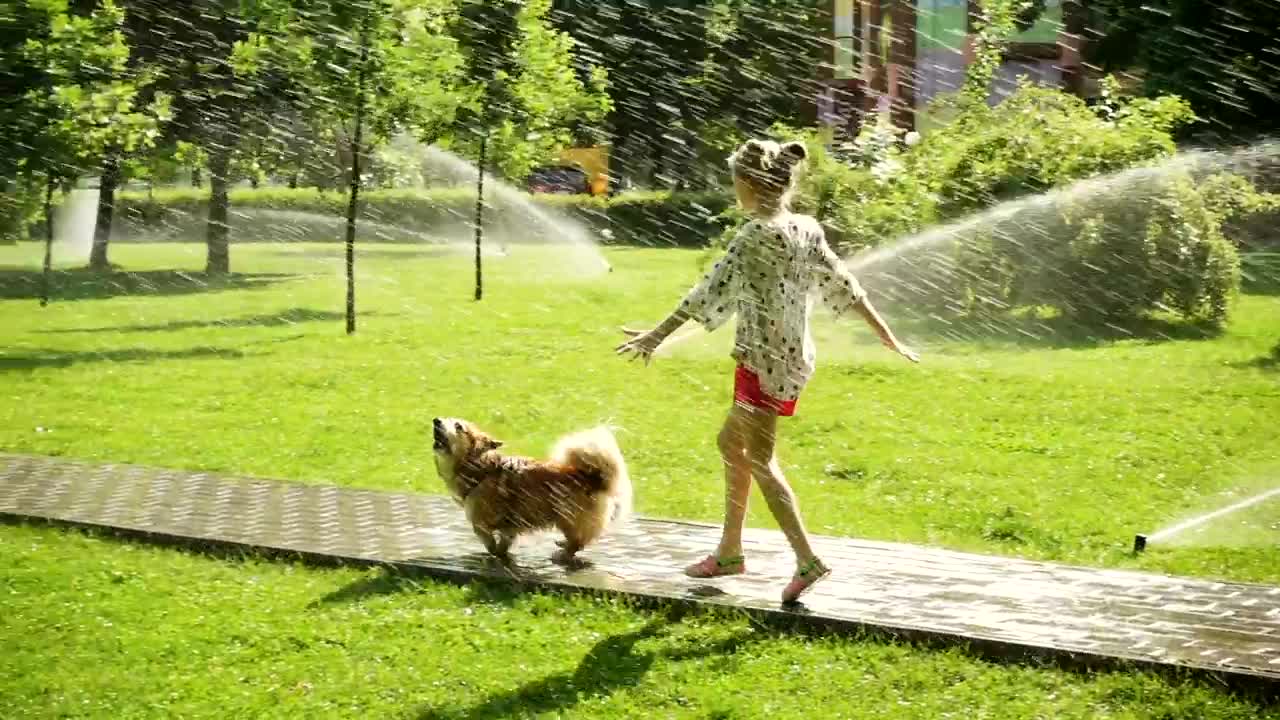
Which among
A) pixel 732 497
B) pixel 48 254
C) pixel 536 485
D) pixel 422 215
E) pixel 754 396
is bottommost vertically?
pixel 48 254

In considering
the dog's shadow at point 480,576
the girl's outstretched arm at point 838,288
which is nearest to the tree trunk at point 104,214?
the dog's shadow at point 480,576

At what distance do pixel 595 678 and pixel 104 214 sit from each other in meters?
18.7

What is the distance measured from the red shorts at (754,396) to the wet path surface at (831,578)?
615 mm

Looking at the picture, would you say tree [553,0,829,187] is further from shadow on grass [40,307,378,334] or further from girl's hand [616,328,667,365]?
girl's hand [616,328,667,365]

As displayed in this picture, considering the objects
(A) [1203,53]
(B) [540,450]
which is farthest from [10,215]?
(A) [1203,53]

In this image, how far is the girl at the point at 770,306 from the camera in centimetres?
434

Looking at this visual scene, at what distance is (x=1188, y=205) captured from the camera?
12734 millimetres

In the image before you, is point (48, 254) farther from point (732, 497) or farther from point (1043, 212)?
point (732, 497)

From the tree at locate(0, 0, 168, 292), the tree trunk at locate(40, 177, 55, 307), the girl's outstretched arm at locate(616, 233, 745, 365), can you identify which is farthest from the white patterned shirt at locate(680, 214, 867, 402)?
the tree trunk at locate(40, 177, 55, 307)

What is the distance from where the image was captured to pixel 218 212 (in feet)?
74.1

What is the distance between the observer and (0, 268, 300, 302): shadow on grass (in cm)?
1784

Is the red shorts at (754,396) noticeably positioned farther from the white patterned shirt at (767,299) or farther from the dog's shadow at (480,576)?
the dog's shadow at (480,576)

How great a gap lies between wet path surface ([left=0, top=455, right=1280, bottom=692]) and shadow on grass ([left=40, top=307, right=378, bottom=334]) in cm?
921

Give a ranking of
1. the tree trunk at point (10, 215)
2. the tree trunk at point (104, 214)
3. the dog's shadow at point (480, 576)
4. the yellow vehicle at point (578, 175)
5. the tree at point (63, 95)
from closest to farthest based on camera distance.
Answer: the dog's shadow at point (480, 576)
the tree at point (63, 95)
the tree trunk at point (10, 215)
the tree trunk at point (104, 214)
the yellow vehicle at point (578, 175)
